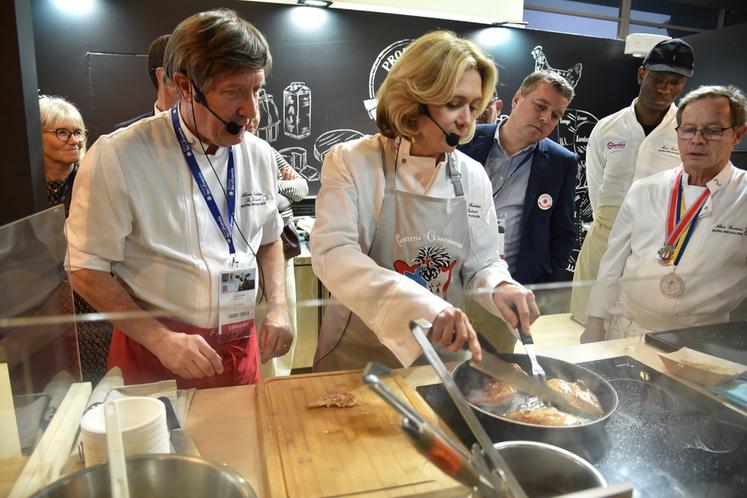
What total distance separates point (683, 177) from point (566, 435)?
4.46 ft

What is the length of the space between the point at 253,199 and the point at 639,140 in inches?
93.5

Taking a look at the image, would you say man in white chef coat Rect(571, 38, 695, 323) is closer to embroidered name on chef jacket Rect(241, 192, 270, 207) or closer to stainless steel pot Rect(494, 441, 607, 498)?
embroidered name on chef jacket Rect(241, 192, 270, 207)

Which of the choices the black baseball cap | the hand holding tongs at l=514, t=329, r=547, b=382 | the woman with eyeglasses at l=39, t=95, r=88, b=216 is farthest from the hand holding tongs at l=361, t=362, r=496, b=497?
the black baseball cap

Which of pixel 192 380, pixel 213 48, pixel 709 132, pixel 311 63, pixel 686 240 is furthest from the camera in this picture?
pixel 311 63

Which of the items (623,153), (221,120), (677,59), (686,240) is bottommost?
(686,240)

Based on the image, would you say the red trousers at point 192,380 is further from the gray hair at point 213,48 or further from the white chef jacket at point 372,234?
the gray hair at point 213,48

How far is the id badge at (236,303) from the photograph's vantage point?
1.12 m

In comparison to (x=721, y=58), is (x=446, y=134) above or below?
below

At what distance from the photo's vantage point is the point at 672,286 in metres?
1.52

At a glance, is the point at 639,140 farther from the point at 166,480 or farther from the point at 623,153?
the point at 166,480

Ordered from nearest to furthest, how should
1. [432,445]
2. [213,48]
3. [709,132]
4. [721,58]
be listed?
[432,445] < [213,48] < [709,132] < [721,58]

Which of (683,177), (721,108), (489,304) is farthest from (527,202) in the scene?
(489,304)

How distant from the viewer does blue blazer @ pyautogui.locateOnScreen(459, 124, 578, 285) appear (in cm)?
214

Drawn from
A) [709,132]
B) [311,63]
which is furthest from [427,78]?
[311,63]
